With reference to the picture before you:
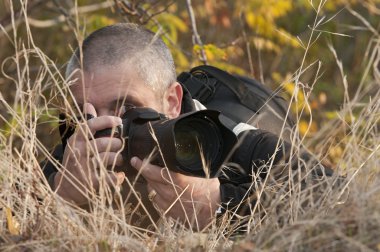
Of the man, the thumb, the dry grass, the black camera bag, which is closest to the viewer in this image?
the dry grass

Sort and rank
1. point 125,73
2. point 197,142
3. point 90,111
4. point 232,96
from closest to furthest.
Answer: point 197,142 < point 90,111 < point 125,73 < point 232,96

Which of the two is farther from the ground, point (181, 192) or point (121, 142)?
point (121, 142)

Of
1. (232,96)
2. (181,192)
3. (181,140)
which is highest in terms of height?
(181,140)

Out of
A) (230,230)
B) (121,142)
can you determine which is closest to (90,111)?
(121,142)

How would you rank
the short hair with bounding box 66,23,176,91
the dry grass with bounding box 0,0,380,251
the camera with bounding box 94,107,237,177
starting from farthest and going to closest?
the short hair with bounding box 66,23,176,91 → the camera with bounding box 94,107,237,177 → the dry grass with bounding box 0,0,380,251

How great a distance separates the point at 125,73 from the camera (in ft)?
9.21

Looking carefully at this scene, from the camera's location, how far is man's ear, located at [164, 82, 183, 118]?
2.90 metres

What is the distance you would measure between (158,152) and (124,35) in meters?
0.82

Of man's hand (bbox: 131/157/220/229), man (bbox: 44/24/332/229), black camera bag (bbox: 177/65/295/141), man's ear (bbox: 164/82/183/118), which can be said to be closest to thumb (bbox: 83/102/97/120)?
man (bbox: 44/24/332/229)

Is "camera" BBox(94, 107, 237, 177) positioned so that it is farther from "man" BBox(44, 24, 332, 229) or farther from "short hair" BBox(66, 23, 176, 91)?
"short hair" BBox(66, 23, 176, 91)

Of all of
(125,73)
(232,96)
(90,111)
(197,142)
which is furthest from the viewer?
(232,96)

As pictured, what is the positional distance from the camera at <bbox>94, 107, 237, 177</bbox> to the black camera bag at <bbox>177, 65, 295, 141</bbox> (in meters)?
0.84

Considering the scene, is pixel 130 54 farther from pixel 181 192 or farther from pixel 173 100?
pixel 181 192

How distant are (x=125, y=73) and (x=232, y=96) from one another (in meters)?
0.64
